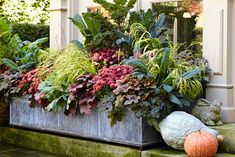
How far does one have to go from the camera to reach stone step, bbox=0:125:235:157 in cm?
526

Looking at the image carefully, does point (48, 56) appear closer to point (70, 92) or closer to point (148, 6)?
point (70, 92)

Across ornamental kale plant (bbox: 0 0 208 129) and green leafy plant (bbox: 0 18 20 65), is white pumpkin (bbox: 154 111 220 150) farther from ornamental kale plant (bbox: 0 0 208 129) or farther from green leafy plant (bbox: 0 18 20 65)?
green leafy plant (bbox: 0 18 20 65)

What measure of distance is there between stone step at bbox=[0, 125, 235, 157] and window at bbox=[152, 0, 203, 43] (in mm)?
1667

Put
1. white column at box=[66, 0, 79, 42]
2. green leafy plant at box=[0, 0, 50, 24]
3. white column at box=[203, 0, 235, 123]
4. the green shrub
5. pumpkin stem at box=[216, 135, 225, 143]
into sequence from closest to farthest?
1. pumpkin stem at box=[216, 135, 225, 143]
2. white column at box=[203, 0, 235, 123]
3. white column at box=[66, 0, 79, 42]
4. the green shrub
5. green leafy plant at box=[0, 0, 50, 24]

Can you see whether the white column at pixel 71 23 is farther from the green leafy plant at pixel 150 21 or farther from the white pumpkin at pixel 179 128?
the white pumpkin at pixel 179 128

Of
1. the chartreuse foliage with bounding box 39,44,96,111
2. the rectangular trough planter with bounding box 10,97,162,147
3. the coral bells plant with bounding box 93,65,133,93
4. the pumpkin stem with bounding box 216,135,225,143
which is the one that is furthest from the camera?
the chartreuse foliage with bounding box 39,44,96,111

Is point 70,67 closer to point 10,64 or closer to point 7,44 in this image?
point 10,64

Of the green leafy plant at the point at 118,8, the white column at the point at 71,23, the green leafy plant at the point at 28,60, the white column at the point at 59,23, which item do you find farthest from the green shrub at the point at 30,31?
the green leafy plant at the point at 118,8

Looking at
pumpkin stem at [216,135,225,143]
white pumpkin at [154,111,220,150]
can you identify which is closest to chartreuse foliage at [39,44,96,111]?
white pumpkin at [154,111,220,150]

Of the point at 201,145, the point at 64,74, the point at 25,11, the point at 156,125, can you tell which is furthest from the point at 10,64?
the point at 25,11

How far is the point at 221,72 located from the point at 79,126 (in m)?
1.99

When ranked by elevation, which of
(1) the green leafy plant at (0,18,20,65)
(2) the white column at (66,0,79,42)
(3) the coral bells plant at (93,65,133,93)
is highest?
(2) the white column at (66,0,79,42)

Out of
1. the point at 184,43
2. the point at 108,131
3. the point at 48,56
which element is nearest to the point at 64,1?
the point at 48,56

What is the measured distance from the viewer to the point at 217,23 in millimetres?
5742
